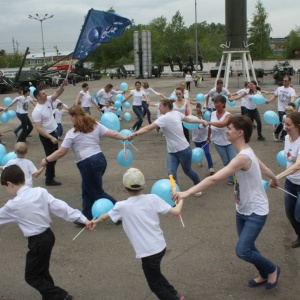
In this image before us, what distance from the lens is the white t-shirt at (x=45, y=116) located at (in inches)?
304

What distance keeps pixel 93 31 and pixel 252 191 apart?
6.66m

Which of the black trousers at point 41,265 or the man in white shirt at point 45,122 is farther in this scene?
the man in white shirt at point 45,122

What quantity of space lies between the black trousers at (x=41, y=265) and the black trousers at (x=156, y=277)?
0.90 metres

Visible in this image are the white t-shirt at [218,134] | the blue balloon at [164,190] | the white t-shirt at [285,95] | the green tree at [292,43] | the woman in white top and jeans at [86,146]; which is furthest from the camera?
the green tree at [292,43]

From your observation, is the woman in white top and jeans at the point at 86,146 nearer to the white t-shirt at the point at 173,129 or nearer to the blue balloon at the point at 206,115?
the white t-shirt at the point at 173,129

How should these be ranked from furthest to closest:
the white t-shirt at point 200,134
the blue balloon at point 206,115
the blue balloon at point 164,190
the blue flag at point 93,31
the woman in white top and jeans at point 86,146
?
the blue balloon at point 206,115 < the blue flag at point 93,31 < the white t-shirt at point 200,134 < the woman in white top and jeans at point 86,146 < the blue balloon at point 164,190

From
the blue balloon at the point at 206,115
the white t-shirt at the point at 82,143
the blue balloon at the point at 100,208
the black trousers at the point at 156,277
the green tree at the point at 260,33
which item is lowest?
the black trousers at the point at 156,277

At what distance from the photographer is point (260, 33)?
224 feet

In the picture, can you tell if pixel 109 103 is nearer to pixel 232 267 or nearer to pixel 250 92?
pixel 250 92

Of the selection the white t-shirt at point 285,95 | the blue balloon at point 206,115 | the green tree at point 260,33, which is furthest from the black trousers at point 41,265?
the green tree at point 260,33

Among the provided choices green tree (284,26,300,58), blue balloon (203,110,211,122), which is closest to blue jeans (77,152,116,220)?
blue balloon (203,110,211,122)

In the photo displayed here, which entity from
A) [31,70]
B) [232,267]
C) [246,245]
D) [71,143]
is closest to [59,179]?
[71,143]

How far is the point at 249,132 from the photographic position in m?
3.79

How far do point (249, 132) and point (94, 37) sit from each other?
6.45 metres
